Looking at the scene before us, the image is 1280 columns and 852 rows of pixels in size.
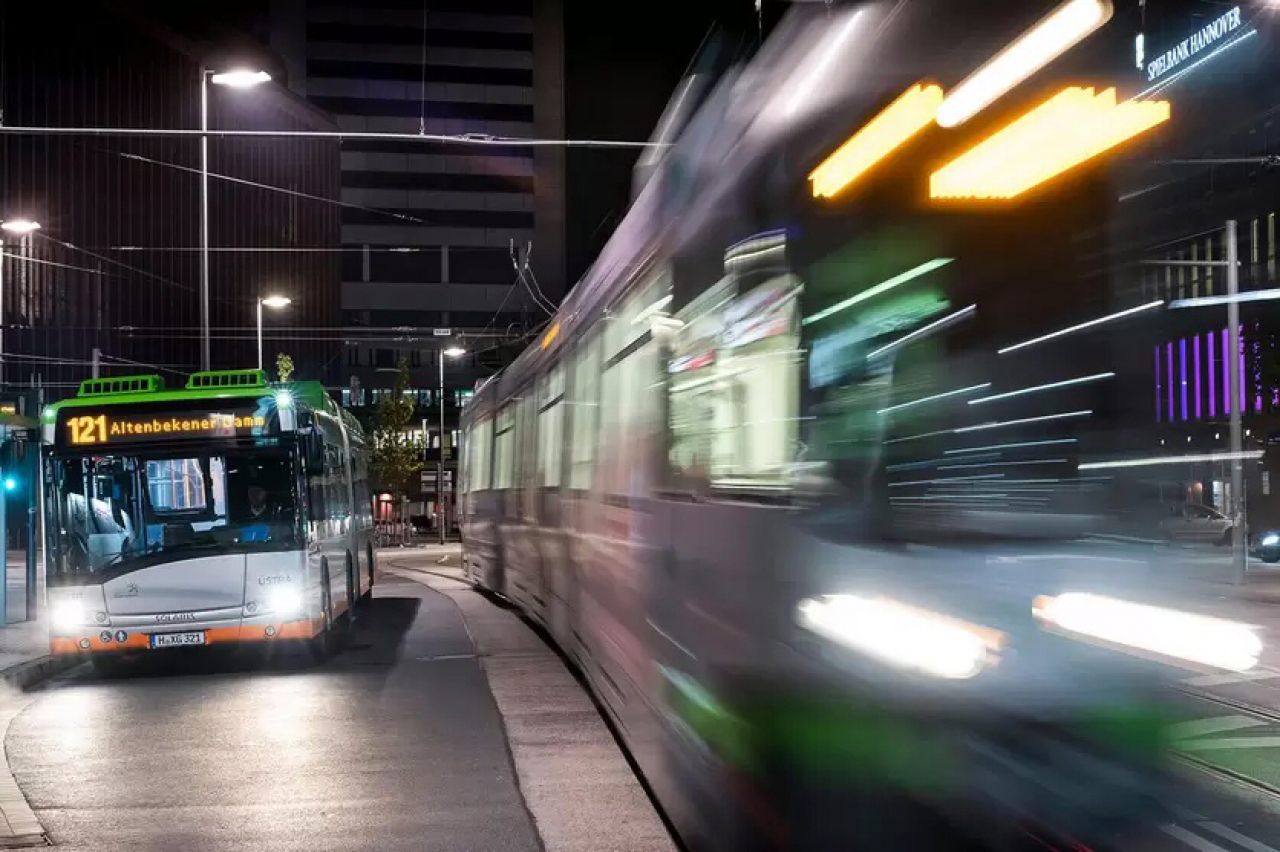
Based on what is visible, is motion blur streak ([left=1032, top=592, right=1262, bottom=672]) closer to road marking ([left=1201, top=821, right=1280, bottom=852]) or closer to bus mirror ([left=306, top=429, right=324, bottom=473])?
road marking ([left=1201, top=821, right=1280, bottom=852])

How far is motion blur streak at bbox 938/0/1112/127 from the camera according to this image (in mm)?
3838

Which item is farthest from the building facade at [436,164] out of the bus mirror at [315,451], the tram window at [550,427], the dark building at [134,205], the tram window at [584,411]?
the tram window at [584,411]

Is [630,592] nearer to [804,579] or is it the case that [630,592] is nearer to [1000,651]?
[804,579]

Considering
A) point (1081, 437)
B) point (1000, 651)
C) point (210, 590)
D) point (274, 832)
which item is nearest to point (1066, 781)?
point (1000, 651)

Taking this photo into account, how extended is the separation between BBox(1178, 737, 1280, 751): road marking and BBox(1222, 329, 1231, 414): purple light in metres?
0.88

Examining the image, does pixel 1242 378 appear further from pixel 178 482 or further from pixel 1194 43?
pixel 178 482

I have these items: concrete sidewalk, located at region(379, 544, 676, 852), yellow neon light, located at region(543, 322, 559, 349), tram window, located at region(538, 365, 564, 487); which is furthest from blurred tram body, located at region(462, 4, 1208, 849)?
yellow neon light, located at region(543, 322, 559, 349)

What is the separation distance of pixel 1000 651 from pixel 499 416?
1461 cm

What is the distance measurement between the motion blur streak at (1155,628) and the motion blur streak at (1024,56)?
1.35 metres

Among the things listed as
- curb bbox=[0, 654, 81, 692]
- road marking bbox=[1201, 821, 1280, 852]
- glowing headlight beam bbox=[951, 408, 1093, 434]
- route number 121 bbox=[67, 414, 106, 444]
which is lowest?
curb bbox=[0, 654, 81, 692]

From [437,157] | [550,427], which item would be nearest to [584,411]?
[550,427]

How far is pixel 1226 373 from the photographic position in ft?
12.5

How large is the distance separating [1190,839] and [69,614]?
11.6 meters

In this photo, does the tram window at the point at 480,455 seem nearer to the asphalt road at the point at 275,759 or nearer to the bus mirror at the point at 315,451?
the bus mirror at the point at 315,451
